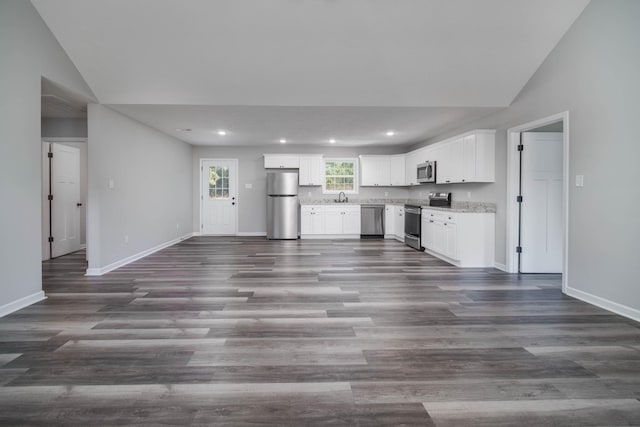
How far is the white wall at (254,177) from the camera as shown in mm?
8750

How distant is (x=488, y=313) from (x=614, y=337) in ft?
2.88

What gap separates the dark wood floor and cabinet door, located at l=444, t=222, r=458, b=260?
3.63 ft

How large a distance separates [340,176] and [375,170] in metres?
0.96

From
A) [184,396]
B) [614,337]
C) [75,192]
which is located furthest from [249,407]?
A: [75,192]

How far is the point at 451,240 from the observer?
532 cm

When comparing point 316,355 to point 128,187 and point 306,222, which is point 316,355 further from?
point 306,222

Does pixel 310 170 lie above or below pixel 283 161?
below

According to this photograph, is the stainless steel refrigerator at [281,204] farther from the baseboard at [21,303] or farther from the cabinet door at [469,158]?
the baseboard at [21,303]

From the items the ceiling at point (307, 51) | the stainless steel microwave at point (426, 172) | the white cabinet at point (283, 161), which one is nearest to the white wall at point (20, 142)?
the ceiling at point (307, 51)

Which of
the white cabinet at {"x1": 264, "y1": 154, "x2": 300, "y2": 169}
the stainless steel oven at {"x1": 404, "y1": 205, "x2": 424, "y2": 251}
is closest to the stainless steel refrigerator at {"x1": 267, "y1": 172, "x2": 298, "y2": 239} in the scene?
the white cabinet at {"x1": 264, "y1": 154, "x2": 300, "y2": 169}

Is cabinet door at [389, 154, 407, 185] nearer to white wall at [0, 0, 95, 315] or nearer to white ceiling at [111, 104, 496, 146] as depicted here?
white ceiling at [111, 104, 496, 146]

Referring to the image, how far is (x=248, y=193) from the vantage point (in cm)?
881

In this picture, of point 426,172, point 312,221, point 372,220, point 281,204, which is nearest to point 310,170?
point 281,204

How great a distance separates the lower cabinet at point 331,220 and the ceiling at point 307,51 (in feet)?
11.4
